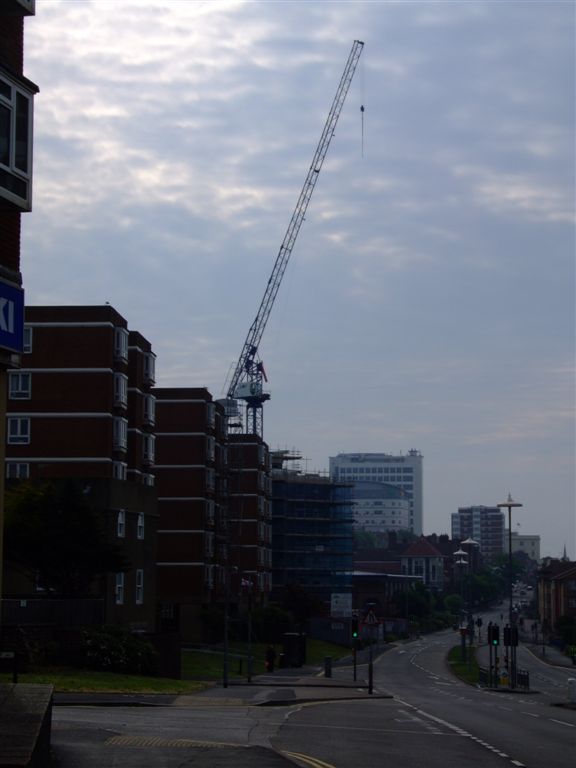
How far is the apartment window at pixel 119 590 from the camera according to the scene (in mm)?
67312

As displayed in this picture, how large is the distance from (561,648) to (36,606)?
96032 millimetres

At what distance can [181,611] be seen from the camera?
318 ft

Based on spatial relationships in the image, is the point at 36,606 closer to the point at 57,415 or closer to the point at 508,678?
the point at 57,415

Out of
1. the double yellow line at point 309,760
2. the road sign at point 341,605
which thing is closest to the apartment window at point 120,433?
the double yellow line at point 309,760

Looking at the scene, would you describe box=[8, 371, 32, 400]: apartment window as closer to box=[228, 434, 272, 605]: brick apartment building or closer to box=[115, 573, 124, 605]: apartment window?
box=[115, 573, 124, 605]: apartment window

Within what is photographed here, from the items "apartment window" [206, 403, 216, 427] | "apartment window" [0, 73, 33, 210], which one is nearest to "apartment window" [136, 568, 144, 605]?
"apartment window" [206, 403, 216, 427]

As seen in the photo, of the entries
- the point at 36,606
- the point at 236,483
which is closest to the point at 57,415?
the point at 36,606

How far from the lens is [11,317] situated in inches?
709

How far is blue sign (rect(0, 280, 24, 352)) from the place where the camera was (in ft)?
58.0

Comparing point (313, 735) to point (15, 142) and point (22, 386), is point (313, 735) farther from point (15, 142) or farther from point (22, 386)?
point (22, 386)

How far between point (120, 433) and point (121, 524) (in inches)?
260

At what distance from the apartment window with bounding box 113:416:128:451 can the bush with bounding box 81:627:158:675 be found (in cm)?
2342

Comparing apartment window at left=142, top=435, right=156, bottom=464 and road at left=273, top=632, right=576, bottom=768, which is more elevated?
apartment window at left=142, top=435, right=156, bottom=464

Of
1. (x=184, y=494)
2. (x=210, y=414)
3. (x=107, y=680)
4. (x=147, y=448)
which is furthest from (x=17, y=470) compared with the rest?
(x=210, y=414)
